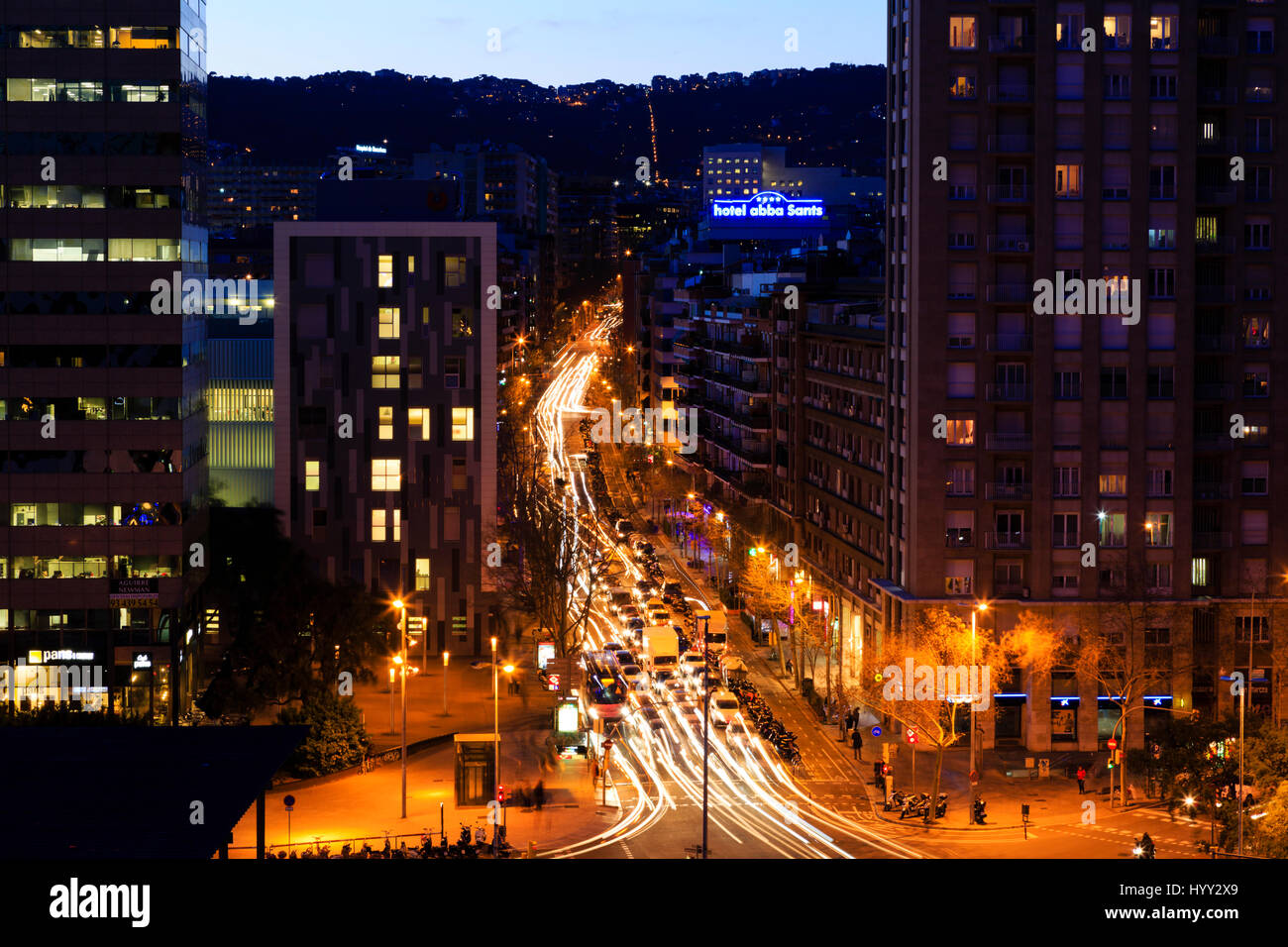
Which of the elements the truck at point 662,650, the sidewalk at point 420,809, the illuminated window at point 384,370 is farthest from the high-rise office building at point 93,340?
the truck at point 662,650

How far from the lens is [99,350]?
7150 centimetres

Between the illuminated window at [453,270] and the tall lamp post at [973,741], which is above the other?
the illuminated window at [453,270]

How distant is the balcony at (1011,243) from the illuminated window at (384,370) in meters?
33.9

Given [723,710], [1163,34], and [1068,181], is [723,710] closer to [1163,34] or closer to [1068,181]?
[1068,181]

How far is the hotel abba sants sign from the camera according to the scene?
17912 centimetres

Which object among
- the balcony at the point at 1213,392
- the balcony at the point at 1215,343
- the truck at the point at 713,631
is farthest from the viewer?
the truck at the point at 713,631

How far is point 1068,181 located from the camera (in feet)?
231

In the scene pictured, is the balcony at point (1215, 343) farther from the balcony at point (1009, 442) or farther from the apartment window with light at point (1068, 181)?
the balcony at point (1009, 442)

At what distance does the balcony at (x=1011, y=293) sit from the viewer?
7038 cm

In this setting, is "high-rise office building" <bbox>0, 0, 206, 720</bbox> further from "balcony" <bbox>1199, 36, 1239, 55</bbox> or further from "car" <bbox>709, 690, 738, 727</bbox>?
"balcony" <bbox>1199, 36, 1239, 55</bbox>

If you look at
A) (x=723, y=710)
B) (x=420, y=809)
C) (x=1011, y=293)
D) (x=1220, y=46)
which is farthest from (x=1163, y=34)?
(x=420, y=809)

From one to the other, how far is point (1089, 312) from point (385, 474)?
3869 centimetres

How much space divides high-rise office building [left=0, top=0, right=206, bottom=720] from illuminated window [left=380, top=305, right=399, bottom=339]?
1866 centimetres

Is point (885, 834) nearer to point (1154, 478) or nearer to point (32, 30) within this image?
point (1154, 478)
